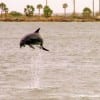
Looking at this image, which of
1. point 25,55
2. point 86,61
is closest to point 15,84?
point 86,61

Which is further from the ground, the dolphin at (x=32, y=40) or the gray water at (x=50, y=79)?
the dolphin at (x=32, y=40)

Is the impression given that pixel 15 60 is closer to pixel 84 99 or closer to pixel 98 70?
pixel 98 70

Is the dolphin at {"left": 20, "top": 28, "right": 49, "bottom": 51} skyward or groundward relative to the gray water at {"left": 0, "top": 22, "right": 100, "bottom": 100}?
skyward

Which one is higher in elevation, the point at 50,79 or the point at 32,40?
the point at 32,40

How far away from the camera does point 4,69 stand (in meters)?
44.3

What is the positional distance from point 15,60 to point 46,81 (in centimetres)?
1598

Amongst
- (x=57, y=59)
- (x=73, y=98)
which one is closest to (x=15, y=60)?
(x=57, y=59)

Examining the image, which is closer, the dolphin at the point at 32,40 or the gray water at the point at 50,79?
the dolphin at the point at 32,40

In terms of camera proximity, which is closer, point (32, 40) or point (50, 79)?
point (32, 40)

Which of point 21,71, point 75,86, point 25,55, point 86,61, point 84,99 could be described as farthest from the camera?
point 25,55

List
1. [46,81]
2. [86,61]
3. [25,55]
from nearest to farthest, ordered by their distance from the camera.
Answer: [46,81] → [86,61] → [25,55]

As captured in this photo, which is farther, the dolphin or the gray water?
the gray water

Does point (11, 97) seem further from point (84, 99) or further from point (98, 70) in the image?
point (98, 70)

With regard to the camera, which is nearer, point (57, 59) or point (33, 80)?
point (33, 80)
